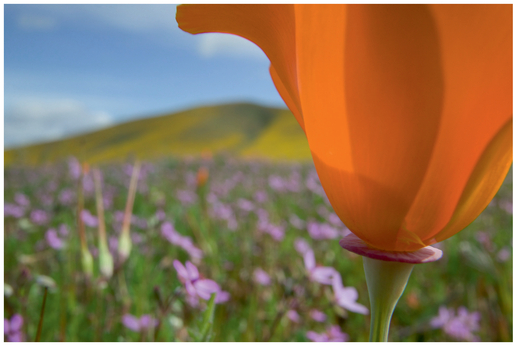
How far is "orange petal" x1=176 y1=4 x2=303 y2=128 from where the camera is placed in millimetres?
179

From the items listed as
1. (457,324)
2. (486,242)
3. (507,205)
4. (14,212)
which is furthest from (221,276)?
(507,205)

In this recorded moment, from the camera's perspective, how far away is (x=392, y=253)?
175 millimetres

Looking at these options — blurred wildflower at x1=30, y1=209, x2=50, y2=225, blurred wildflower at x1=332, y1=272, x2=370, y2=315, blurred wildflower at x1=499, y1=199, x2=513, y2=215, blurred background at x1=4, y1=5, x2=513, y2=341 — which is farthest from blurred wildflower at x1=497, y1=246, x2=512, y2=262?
blurred wildflower at x1=30, y1=209, x2=50, y2=225

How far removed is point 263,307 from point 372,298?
53cm

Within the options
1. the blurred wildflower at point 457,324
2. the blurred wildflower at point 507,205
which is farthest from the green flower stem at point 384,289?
the blurred wildflower at point 507,205

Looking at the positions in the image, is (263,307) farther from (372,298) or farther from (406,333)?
(372,298)

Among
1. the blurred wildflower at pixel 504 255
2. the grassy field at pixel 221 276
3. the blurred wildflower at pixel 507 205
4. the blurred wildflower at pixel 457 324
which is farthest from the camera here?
the blurred wildflower at pixel 507 205

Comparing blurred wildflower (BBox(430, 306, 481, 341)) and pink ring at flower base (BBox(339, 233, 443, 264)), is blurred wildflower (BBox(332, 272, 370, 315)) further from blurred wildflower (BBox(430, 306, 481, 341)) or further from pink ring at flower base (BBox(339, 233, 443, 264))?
blurred wildflower (BBox(430, 306, 481, 341))

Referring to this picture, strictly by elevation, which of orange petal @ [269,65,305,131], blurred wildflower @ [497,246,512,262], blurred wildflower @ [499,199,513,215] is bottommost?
blurred wildflower @ [497,246,512,262]

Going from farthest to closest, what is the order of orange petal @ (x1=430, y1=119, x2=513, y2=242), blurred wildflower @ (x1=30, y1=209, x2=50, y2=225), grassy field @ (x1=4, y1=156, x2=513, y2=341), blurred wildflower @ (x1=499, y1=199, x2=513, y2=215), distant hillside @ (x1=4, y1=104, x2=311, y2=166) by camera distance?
distant hillside @ (x1=4, y1=104, x2=311, y2=166)
blurred wildflower @ (x1=499, y1=199, x2=513, y2=215)
blurred wildflower @ (x1=30, y1=209, x2=50, y2=225)
grassy field @ (x1=4, y1=156, x2=513, y2=341)
orange petal @ (x1=430, y1=119, x2=513, y2=242)

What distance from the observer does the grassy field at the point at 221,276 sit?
47cm

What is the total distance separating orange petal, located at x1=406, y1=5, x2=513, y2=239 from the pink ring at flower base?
2 centimetres

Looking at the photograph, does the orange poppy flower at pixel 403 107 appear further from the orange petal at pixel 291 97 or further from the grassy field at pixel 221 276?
the grassy field at pixel 221 276

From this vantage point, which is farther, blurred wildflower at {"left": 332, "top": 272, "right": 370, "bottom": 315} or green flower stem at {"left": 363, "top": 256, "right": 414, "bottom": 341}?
blurred wildflower at {"left": 332, "top": 272, "right": 370, "bottom": 315}
